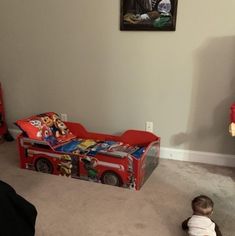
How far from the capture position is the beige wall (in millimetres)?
2344

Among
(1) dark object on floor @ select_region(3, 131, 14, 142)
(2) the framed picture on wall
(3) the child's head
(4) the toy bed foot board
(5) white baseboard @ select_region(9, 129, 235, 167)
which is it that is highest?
(2) the framed picture on wall

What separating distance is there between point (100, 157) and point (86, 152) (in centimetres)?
17

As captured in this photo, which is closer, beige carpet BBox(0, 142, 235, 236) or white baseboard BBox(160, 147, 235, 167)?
beige carpet BBox(0, 142, 235, 236)

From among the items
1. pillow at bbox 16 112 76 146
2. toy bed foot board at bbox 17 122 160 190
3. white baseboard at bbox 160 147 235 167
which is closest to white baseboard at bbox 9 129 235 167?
white baseboard at bbox 160 147 235 167

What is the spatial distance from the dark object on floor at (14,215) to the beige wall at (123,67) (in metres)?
1.60

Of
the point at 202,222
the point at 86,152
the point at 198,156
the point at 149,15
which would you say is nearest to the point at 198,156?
the point at 198,156

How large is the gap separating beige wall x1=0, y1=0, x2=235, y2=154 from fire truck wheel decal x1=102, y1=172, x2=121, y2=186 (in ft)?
2.25

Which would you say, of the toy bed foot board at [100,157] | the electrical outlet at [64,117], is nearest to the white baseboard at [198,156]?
the toy bed foot board at [100,157]

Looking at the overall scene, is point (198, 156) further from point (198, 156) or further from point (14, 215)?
point (14, 215)

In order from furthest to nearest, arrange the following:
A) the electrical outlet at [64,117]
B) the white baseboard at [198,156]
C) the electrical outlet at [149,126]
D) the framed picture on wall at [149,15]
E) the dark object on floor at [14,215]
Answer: the electrical outlet at [64,117] < the electrical outlet at [149,126] < the white baseboard at [198,156] < the framed picture on wall at [149,15] < the dark object on floor at [14,215]

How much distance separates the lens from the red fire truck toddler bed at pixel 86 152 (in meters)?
2.11

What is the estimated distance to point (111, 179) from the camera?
216cm

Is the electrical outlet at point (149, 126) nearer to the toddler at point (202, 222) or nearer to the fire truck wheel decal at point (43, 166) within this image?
the fire truck wheel decal at point (43, 166)

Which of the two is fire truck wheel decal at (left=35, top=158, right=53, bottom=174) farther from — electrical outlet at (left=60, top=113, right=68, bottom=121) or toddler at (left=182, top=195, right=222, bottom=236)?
toddler at (left=182, top=195, right=222, bottom=236)
